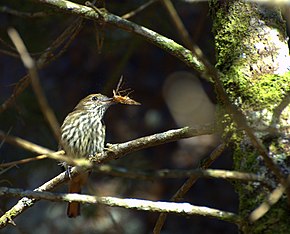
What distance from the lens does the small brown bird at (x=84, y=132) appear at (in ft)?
15.0

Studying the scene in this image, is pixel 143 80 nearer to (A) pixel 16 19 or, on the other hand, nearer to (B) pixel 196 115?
(B) pixel 196 115

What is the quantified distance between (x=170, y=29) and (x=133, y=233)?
7.19ft

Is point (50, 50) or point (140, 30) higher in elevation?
point (50, 50)

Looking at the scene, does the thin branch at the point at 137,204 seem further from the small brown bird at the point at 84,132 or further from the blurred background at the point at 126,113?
the blurred background at the point at 126,113

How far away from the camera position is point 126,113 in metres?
7.04

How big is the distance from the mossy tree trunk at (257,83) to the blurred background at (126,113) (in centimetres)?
244

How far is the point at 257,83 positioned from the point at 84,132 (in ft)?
8.06

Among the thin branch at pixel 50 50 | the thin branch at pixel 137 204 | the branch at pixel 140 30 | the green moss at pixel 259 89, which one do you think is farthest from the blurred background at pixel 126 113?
the thin branch at pixel 137 204

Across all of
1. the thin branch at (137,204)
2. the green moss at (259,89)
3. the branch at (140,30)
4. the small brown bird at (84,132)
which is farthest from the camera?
the small brown bird at (84,132)

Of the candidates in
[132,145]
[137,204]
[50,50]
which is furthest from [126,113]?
[137,204]

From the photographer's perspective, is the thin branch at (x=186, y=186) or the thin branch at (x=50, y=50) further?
the thin branch at (x=50, y=50)

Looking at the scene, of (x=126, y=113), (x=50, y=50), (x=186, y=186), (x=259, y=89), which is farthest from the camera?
(x=126, y=113)

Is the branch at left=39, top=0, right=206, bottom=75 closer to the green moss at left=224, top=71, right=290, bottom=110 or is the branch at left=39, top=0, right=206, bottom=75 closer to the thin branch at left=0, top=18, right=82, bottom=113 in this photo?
the green moss at left=224, top=71, right=290, bottom=110

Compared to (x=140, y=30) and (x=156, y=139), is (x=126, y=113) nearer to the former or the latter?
(x=156, y=139)
